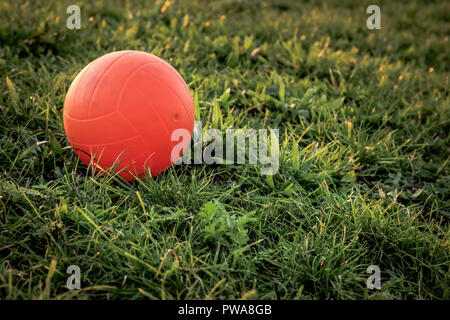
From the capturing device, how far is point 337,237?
6.77 ft

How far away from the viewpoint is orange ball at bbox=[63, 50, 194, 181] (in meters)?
1.92

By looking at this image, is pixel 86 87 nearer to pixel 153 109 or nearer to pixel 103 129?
pixel 103 129

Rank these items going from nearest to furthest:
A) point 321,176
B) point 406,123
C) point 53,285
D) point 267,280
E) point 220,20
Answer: point 53,285 → point 267,280 → point 321,176 → point 406,123 → point 220,20

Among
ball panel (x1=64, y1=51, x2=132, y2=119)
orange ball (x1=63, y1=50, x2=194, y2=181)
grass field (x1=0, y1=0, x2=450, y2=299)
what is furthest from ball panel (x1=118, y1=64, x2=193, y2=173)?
grass field (x1=0, y1=0, x2=450, y2=299)

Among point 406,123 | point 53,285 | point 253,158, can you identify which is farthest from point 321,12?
point 53,285

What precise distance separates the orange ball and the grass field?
0.17m

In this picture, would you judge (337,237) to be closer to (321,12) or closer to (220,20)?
(220,20)

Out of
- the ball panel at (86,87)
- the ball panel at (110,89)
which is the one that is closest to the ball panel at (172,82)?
the ball panel at (110,89)

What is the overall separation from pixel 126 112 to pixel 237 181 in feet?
2.83

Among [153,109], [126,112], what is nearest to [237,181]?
[153,109]

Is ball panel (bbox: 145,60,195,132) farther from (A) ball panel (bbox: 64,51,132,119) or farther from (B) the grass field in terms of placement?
(B) the grass field

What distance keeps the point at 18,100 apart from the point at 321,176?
220cm

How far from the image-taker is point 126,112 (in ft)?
6.27

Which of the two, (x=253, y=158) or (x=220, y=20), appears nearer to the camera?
(x=253, y=158)
